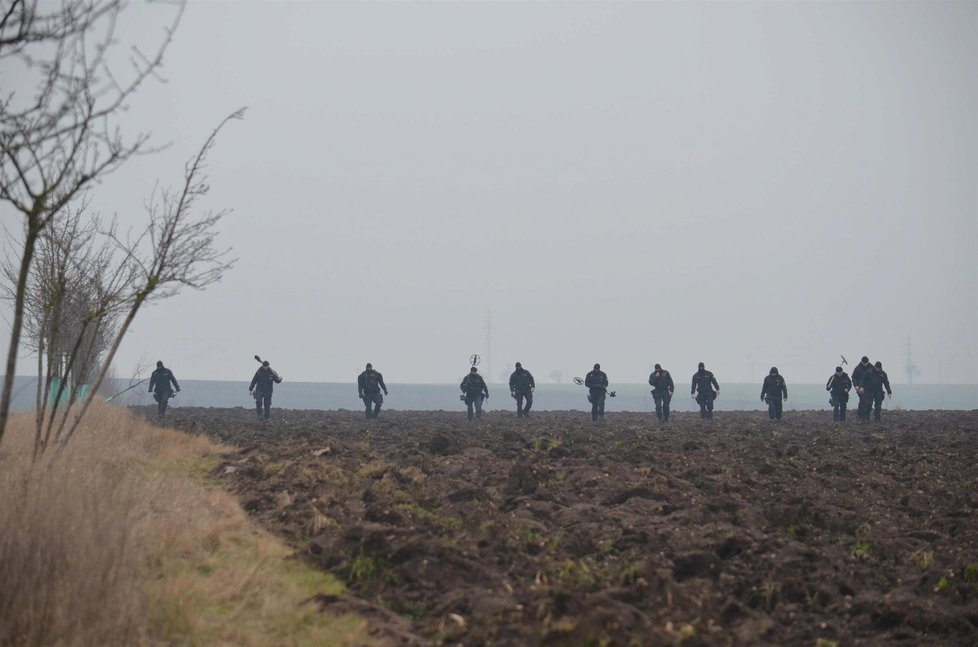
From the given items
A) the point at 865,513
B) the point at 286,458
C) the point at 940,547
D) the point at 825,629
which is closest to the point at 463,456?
the point at 286,458

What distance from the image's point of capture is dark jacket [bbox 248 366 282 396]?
2742 centimetres

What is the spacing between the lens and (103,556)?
6609 mm

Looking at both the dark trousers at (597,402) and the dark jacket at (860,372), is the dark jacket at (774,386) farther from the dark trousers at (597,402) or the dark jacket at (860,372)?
the dark trousers at (597,402)

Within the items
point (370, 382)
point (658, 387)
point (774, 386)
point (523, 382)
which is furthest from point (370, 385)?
point (774, 386)

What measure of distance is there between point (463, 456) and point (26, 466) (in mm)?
7694

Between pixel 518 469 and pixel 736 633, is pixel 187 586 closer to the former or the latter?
pixel 736 633

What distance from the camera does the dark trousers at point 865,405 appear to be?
2766 centimetres

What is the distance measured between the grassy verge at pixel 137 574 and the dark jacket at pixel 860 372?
22.6m

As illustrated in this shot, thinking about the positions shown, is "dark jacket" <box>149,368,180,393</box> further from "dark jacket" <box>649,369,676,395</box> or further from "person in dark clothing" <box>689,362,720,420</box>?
"person in dark clothing" <box>689,362,720,420</box>

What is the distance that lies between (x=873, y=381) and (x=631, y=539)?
21364mm

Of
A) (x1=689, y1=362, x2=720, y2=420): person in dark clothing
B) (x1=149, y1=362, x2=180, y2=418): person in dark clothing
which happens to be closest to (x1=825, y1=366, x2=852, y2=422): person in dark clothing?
(x1=689, y1=362, x2=720, y2=420): person in dark clothing

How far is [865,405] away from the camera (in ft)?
92.1

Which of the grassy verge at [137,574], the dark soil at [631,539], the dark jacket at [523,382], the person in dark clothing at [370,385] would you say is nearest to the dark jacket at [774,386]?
the dark jacket at [523,382]

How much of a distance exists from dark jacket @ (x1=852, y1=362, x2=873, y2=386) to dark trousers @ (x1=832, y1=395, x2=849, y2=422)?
0.73 meters
